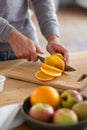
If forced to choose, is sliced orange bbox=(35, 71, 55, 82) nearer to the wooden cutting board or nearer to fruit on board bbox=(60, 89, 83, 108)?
the wooden cutting board

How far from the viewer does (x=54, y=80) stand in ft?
4.11

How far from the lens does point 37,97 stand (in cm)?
90

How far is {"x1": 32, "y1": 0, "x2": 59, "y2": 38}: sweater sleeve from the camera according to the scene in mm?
1568

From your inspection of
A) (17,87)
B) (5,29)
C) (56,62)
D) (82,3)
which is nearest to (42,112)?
(17,87)

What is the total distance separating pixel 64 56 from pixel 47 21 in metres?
0.26

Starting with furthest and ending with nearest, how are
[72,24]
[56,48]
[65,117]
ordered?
[72,24], [56,48], [65,117]

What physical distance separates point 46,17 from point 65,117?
2.90 ft

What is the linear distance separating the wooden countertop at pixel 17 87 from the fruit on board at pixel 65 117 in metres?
0.14

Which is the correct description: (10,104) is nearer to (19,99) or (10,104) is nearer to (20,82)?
(19,99)

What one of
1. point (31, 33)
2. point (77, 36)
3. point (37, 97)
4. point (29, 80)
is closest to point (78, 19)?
point (77, 36)

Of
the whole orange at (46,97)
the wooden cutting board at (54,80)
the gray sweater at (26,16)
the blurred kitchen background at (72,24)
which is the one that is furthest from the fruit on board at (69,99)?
the blurred kitchen background at (72,24)

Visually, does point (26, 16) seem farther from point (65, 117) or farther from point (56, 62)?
point (65, 117)

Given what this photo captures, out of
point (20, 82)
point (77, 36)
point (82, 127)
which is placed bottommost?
point (77, 36)

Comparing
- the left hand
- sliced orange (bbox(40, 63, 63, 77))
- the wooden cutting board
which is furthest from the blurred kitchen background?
sliced orange (bbox(40, 63, 63, 77))
